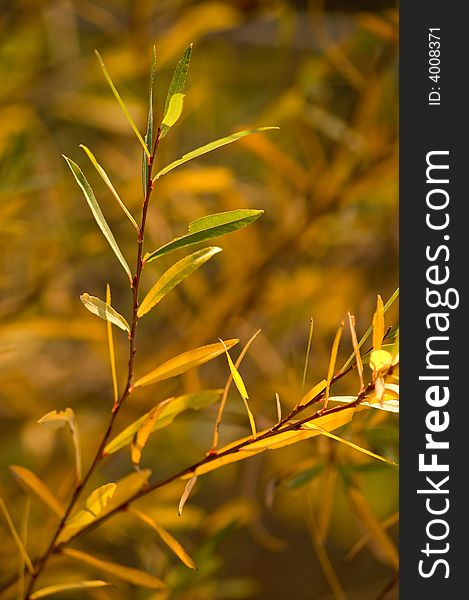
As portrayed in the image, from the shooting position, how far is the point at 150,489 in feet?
0.83

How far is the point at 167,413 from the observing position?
266 mm

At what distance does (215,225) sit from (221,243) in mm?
349

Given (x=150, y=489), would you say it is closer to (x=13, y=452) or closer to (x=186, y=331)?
(x=186, y=331)

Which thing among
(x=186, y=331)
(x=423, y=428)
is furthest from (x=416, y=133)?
(x=186, y=331)

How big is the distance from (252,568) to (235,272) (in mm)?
294

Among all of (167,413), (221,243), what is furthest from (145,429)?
(221,243)

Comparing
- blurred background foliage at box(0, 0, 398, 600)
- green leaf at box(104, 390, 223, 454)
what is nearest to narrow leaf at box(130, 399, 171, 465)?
green leaf at box(104, 390, 223, 454)

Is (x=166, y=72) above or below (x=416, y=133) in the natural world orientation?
above

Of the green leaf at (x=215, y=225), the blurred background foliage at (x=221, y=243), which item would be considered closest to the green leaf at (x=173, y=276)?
the green leaf at (x=215, y=225)

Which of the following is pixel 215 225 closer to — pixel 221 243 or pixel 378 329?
pixel 378 329

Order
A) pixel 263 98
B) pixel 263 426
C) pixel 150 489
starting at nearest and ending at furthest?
pixel 150 489 → pixel 263 426 → pixel 263 98

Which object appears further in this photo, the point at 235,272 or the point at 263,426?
the point at 235,272

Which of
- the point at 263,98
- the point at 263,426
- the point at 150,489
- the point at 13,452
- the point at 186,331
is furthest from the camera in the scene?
the point at 263,98

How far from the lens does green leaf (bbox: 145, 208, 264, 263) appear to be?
0.22 meters
